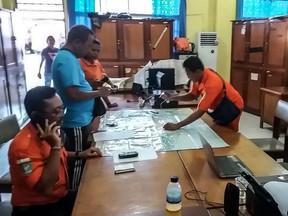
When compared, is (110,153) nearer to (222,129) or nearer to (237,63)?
(222,129)

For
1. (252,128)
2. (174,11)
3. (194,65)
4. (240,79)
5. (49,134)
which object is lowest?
(252,128)

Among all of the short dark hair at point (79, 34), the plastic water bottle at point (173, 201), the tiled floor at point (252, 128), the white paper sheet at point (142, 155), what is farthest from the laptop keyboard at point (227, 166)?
the tiled floor at point (252, 128)

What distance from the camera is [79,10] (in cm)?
545

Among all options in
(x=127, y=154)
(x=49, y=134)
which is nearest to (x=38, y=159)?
(x=49, y=134)

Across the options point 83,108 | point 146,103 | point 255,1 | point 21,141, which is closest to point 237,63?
point 255,1

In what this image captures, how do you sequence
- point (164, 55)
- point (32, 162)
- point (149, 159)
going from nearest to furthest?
1. point (32, 162)
2. point (149, 159)
3. point (164, 55)

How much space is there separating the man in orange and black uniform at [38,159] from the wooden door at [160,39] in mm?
3966

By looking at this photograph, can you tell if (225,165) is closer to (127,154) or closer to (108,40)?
(127,154)

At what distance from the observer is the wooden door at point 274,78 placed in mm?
4691

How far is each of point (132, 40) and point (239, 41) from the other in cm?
204

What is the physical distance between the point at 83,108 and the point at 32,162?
0.83 metres

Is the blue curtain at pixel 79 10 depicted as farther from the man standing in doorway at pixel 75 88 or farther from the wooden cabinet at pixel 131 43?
the man standing in doorway at pixel 75 88

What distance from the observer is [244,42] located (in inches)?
213

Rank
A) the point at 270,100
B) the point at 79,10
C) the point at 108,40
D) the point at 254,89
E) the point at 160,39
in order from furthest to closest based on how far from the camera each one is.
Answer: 1. the point at 79,10
2. the point at 254,89
3. the point at 160,39
4. the point at 108,40
5. the point at 270,100
